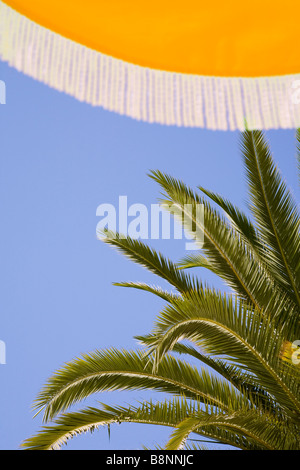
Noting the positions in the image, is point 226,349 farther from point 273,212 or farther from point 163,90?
point 163,90

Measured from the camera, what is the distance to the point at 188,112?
1.24 m

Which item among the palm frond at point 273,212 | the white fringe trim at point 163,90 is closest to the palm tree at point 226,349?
the palm frond at point 273,212

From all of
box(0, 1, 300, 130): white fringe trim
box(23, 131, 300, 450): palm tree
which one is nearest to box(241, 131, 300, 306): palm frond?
box(23, 131, 300, 450): palm tree

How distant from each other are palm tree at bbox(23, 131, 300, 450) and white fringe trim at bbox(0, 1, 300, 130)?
11.3ft

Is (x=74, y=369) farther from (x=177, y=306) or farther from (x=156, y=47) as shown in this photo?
(x=156, y=47)

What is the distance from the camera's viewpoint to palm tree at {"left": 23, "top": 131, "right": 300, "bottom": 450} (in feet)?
16.3

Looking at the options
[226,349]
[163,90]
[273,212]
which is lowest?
[226,349]

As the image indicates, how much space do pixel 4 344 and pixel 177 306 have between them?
49.3 feet

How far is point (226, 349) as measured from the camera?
5.26 meters

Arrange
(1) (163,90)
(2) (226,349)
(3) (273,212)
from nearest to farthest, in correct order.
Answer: (1) (163,90) < (2) (226,349) < (3) (273,212)

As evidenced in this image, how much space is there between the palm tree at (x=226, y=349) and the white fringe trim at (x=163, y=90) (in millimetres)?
3430

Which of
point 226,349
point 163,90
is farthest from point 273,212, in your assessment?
point 163,90

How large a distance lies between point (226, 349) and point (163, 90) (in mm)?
4260

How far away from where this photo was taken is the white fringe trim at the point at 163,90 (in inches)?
47.2
